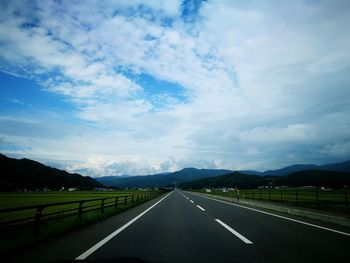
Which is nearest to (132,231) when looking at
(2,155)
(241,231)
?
→ (241,231)

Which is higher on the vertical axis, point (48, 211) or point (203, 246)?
point (203, 246)

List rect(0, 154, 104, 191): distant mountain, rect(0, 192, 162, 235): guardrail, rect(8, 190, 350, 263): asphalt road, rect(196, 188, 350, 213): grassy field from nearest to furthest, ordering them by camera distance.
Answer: rect(8, 190, 350, 263): asphalt road < rect(0, 192, 162, 235): guardrail < rect(196, 188, 350, 213): grassy field < rect(0, 154, 104, 191): distant mountain

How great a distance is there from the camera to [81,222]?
1172 centimetres

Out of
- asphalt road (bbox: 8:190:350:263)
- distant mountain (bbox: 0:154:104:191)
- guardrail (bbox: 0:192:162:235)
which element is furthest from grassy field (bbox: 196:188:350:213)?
distant mountain (bbox: 0:154:104:191)

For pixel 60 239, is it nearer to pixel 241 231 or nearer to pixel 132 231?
pixel 132 231

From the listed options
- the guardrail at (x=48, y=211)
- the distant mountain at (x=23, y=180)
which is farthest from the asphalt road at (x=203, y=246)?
the distant mountain at (x=23, y=180)

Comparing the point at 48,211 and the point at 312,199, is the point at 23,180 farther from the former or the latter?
the point at 312,199

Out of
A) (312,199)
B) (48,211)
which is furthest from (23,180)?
(312,199)

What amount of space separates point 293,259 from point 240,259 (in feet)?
3.50

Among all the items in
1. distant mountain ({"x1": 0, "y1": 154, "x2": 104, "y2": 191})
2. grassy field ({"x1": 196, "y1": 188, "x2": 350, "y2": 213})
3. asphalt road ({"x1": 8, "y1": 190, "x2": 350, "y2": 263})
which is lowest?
asphalt road ({"x1": 8, "y1": 190, "x2": 350, "y2": 263})

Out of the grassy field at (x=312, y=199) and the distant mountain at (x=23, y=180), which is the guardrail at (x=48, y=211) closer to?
the grassy field at (x=312, y=199)

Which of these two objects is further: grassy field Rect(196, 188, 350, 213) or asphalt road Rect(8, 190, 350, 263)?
grassy field Rect(196, 188, 350, 213)

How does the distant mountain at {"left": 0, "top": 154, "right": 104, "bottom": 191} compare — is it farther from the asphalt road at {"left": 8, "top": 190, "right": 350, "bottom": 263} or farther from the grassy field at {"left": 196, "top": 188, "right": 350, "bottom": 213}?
the asphalt road at {"left": 8, "top": 190, "right": 350, "bottom": 263}

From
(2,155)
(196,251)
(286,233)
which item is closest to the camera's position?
(196,251)
